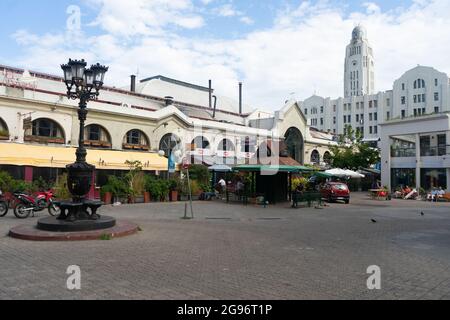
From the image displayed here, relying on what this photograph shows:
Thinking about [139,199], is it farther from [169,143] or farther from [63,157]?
[169,143]

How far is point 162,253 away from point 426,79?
79977 millimetres

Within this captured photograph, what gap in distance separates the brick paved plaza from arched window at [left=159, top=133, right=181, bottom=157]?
17.6 metres

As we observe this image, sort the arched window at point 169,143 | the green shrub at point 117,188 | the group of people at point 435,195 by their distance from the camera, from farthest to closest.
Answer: the arched window at point 169,143 < the group of people at point 435,195 < the green shrub at point 117,188

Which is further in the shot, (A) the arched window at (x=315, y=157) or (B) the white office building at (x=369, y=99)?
(B) the white office building at (x=369, y=99)

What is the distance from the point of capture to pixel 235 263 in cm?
751

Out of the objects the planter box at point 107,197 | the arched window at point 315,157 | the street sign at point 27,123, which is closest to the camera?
the planter box at point 107,197

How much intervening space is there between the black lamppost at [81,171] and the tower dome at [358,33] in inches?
4440

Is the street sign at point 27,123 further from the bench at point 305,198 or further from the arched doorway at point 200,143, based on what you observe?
the bench at point 305,198

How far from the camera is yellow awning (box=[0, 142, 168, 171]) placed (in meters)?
19.5

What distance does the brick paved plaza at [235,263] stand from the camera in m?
5.63

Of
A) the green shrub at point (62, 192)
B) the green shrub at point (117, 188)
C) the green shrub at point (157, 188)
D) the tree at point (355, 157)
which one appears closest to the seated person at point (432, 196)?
the tree at point (355, 157)

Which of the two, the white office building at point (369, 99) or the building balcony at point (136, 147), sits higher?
the white office building at point (369, 99)
